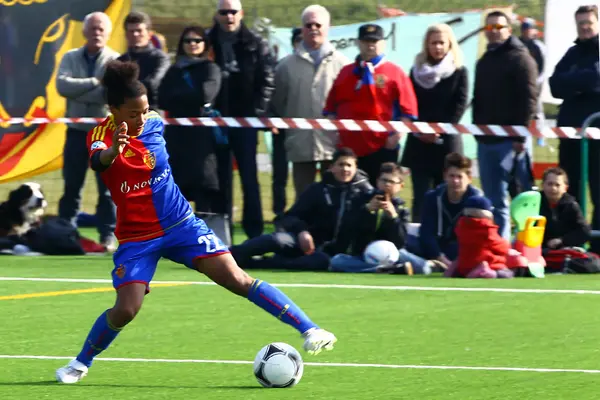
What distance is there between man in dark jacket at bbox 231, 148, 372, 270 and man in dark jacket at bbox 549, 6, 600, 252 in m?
2.09

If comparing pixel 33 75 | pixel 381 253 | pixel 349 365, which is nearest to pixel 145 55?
pixel 381 253

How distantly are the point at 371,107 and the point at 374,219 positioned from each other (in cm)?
133

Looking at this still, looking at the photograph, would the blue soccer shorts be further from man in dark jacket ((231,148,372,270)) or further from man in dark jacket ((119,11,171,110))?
man in dark jacket ((119,11,171,110))

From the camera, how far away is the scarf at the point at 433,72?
Answer: 1394 cm

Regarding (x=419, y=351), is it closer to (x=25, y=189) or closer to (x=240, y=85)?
(x=240, y=85)

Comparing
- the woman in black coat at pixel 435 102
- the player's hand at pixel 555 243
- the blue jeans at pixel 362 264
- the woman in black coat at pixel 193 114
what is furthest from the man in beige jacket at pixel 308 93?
the player's hand at pixel 555 243

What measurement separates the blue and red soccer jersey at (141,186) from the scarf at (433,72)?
7.02 meters

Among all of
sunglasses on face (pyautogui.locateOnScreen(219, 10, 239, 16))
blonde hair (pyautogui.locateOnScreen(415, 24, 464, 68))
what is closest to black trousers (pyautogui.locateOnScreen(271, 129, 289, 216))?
sunglasses on face (pyautogui.locateOnScreen(219, 10, 239, 16))

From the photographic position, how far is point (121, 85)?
275 inches

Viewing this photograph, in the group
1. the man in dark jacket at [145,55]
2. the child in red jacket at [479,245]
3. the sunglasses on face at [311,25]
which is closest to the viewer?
the child in red jacket at [479,245]

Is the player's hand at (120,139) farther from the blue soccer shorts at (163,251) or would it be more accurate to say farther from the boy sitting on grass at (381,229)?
the boy sitting on grass at (381,229)

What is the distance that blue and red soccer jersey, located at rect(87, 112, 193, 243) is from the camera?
7.16 meters

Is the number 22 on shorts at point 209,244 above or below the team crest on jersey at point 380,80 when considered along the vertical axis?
below

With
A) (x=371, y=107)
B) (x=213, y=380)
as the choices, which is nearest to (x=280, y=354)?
(x=213, y=380)
